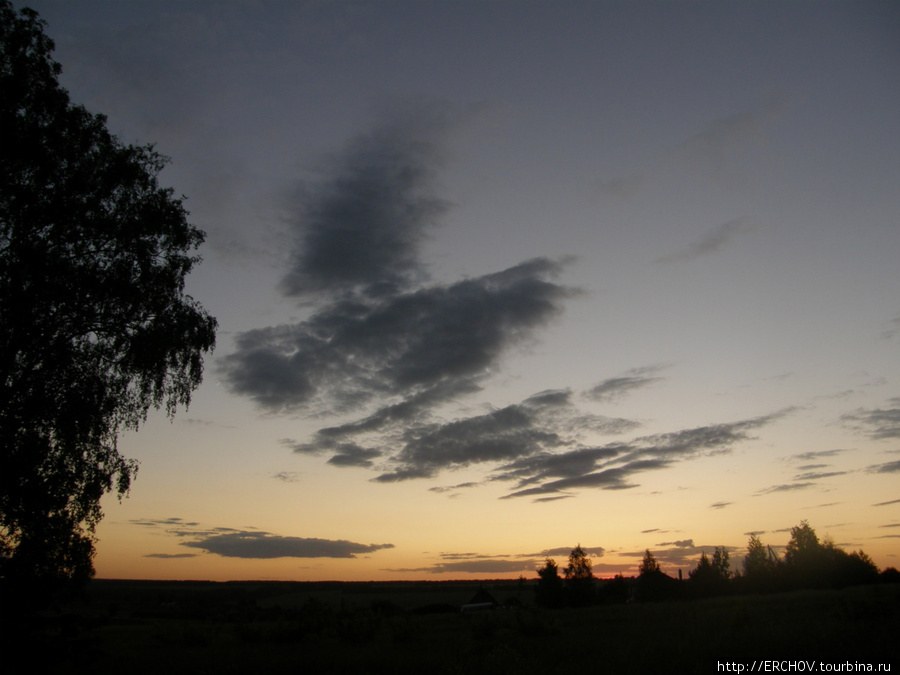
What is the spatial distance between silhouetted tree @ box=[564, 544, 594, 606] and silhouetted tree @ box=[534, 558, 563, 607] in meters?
1.85

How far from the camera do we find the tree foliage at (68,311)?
1536cm

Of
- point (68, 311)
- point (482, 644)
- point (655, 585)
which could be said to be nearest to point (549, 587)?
point (655, 585)

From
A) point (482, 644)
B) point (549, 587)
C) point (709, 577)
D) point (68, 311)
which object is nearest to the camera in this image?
point (68, 311)

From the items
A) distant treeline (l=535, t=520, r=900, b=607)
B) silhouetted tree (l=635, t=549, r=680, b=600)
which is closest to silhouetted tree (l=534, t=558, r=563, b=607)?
distant treeline (l=535, t=520, r=900, b=607)

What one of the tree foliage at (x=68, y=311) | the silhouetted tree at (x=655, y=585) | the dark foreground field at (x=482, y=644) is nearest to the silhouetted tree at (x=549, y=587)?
the silhouetted tree at (x=655, y=585)

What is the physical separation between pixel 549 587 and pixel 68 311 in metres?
69.1

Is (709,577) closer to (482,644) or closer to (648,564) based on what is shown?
(648,564)

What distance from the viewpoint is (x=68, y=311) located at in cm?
1658

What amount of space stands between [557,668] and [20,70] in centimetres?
2553

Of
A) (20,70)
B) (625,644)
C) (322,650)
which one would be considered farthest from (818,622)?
(20,70)

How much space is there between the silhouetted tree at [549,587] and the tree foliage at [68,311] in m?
64.6

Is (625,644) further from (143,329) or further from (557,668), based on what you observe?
(143,329)

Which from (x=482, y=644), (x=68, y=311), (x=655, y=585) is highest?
(x=68, y=311)

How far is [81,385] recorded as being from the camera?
1631 cm
